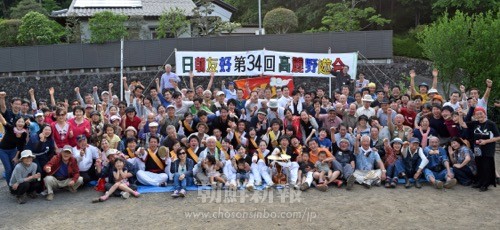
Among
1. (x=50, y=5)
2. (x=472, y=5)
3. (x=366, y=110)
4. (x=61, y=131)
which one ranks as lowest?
(x=61, y=131)

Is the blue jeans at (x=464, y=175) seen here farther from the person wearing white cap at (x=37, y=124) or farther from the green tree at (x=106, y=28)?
the green tree at (x=106, y=28)

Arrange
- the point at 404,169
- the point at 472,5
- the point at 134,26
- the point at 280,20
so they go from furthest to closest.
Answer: the point at 280,20 → the point at 134,26 → the point at 472,5 → the point at 404,169

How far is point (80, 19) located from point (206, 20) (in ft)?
18.5

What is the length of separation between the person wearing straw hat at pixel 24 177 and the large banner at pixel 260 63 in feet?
22.3

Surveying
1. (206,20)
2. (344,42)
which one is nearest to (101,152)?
(344,42)

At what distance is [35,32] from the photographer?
1702 centimetres

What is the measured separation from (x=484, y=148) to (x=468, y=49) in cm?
505

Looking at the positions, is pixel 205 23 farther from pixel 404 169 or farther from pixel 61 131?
pixel 404 169

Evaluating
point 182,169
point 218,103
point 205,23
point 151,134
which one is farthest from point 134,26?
point 182,169

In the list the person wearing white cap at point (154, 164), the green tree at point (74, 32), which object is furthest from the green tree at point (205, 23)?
the person wearing white cap at point (154, 164)

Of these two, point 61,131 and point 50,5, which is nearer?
point 61,131

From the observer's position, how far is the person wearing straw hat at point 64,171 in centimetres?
749

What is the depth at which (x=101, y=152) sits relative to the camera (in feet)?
26.2

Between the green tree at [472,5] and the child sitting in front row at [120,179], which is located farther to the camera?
the green tree at [472,5]
